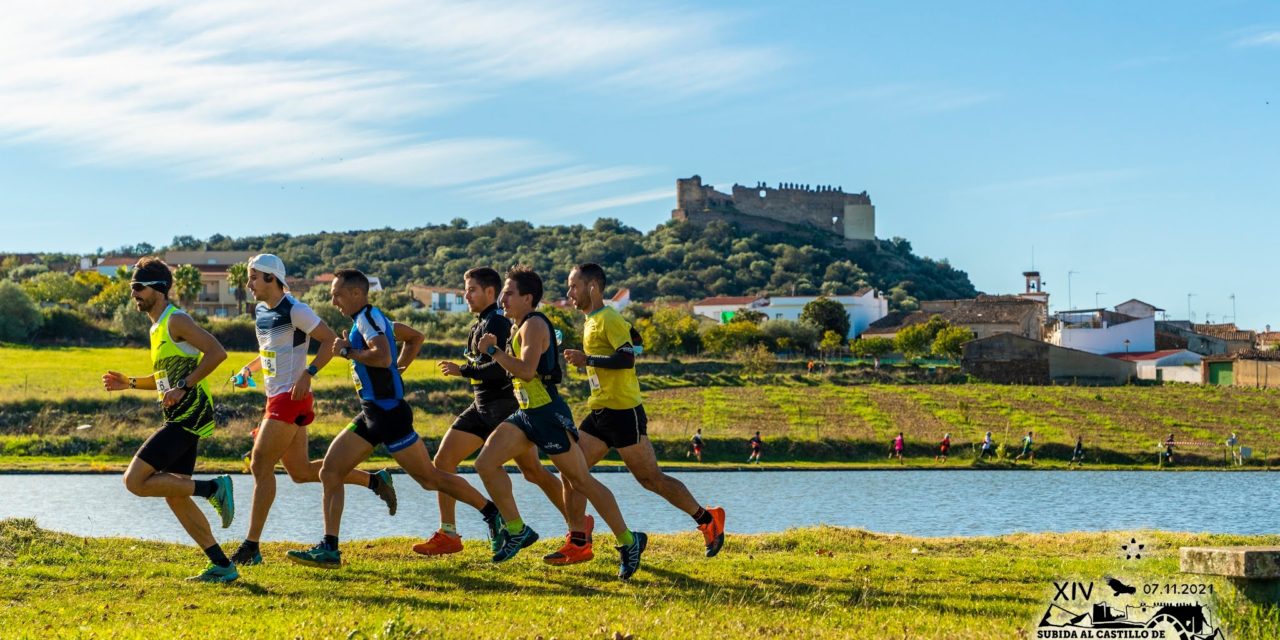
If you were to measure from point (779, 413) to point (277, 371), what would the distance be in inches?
1893

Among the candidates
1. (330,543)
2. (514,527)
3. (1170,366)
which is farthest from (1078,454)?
(1170,366)

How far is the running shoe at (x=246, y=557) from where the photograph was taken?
12000 mm

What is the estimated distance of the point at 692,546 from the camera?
14.3m

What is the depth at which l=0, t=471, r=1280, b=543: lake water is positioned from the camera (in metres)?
24.4

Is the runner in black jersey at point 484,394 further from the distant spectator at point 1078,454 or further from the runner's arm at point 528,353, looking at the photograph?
the distant spectator at point 1078,454

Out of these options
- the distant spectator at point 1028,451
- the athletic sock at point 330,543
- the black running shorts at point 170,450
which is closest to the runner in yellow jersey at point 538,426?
the athletic sock at point 330,543

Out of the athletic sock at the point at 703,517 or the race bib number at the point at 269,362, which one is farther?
the athletic sock at the point at 703,517

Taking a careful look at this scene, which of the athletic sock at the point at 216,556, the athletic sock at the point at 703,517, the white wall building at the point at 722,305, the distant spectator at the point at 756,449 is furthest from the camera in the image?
the white wall building at the point at 722,305

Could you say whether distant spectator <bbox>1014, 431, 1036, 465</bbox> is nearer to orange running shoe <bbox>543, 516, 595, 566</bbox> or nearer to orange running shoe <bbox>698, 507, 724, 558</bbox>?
orange running shoe <bbox>698, 507, 724, 558</bbox>

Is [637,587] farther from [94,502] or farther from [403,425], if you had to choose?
[94,502]

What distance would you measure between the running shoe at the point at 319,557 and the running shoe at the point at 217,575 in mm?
524

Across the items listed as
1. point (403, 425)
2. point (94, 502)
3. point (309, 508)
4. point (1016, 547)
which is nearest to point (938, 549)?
point (1016, 547)

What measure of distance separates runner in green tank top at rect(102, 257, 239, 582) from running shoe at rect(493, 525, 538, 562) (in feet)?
7.70

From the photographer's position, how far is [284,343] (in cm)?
1173
